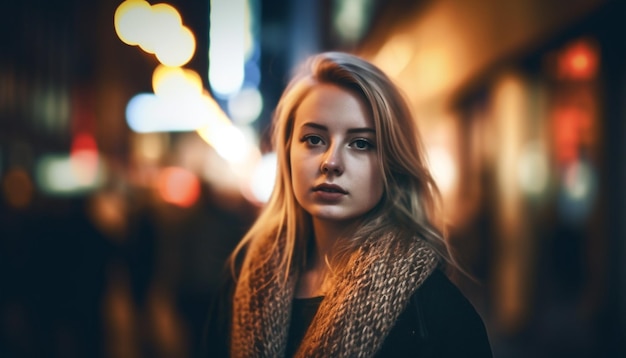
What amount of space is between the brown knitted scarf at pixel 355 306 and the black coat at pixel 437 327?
0.03m

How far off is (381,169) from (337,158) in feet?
0.44

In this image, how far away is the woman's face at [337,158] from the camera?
160 centimetres

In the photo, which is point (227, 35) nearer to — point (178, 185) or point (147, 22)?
point (147, 22)

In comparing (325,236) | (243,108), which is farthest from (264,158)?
(243,108)

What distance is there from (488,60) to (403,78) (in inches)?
218

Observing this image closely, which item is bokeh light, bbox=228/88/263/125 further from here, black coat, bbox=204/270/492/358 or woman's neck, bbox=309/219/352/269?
black coat, bbox=204/270/492/358

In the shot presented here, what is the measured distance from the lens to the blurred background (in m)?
4.66

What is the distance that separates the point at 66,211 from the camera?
1038 centimetres

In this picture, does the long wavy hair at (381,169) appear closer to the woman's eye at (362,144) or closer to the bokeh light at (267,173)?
the woman's eye at (362,144)

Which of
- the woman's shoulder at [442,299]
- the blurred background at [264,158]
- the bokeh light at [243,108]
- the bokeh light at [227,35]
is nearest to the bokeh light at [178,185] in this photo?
the blurred background at [264,158]

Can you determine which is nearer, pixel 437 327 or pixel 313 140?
pixel 437 327

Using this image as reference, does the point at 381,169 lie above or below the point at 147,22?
below

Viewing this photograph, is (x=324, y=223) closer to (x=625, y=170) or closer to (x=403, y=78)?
(x=625, y=170)

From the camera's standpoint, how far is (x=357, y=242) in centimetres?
168
